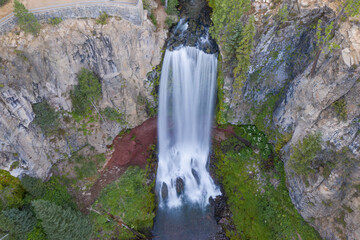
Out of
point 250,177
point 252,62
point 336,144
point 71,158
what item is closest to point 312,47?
point 252,62

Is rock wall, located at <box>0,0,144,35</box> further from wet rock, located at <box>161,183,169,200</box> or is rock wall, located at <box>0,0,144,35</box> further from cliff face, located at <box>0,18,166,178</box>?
wet rock, located at <box>161,183,169,200</box>

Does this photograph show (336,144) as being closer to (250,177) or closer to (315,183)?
(315,183)

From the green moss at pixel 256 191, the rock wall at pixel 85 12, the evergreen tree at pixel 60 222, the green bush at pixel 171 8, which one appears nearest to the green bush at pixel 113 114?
the rock wall at pixel 85 12

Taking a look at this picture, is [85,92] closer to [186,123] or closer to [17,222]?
[186,123]

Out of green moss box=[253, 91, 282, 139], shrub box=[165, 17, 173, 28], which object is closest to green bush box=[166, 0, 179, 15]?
shrub box=[165, 17, 173, 28]

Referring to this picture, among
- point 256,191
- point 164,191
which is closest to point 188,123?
point 164,191

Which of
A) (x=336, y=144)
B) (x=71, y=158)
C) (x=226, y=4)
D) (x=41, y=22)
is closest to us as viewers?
(x=336, y=144)
